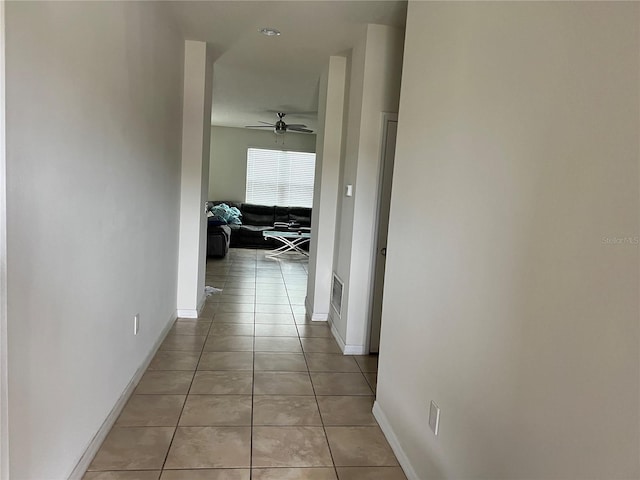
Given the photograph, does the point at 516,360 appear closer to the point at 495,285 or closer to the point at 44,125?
the point at 495,285

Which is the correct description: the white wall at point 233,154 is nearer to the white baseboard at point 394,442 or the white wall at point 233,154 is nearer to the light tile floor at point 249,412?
the light tile floor at point 249,412

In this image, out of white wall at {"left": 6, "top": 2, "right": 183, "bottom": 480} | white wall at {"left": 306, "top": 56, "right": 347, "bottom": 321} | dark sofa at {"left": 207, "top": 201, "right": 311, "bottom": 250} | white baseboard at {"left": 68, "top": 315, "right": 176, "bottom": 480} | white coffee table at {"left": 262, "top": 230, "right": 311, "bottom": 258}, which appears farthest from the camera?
dark sofa at {"left": 207, "top": 201, "right": 311, "bottom": 250}

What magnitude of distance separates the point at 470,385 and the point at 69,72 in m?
1.76

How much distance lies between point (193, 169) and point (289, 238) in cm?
435

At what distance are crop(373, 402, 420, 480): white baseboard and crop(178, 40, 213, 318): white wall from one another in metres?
2.26

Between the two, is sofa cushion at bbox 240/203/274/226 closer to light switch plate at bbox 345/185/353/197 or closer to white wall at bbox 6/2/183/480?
light switch plate at bbox 345/185/353/197

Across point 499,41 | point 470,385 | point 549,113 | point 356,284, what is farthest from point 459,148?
point 356,284

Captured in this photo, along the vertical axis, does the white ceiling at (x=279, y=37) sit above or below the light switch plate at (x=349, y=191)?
above

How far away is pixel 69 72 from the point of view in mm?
1495

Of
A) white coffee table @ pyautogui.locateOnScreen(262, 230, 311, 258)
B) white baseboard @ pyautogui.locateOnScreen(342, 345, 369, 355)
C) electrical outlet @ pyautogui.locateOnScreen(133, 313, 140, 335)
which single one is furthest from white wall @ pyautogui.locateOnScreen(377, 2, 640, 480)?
white coffee table @ pyautogui.locateOnScreen(262, 230, 311, 258)

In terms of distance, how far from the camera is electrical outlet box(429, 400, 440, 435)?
1664 mm

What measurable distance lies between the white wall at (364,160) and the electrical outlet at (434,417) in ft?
5.27

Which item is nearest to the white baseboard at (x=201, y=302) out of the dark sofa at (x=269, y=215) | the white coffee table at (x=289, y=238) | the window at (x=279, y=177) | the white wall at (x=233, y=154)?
the white coffee table at (x=289, y=238)

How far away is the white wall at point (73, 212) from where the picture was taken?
4.09 ft
